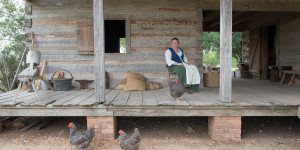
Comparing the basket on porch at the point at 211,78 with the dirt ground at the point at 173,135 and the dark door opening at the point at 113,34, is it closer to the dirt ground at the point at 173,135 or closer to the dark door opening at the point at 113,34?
the dirt ground at the point at 173,135

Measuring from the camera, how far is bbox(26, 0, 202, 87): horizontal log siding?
573cm

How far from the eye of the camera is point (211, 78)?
5.95m

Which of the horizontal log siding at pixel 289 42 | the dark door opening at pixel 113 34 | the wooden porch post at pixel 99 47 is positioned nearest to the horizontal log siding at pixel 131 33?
the wooden porch post at pixel 99 47

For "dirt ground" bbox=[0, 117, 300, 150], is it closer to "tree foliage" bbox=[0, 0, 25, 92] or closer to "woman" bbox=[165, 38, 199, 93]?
"woman" bbox=[165, 38, 199, 93]

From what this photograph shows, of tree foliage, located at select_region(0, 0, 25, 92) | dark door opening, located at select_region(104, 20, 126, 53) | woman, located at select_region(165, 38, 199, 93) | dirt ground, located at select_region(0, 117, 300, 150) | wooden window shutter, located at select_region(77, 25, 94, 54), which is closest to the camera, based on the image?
dirt ground, located at select_region(0, 117, 300, 150)

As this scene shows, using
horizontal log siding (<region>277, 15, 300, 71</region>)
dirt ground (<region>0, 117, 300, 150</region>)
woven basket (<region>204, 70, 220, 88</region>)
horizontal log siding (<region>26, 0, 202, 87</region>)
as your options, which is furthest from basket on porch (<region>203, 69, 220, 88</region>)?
horizontal log siding (<region>277, 15, 300, 71</region>)

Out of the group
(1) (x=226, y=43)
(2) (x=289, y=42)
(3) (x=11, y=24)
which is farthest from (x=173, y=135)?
(3) (x=11, y=24)

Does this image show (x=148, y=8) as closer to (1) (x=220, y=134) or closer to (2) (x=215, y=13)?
(2) (x=215, y=13)

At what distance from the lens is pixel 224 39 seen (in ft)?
11.9

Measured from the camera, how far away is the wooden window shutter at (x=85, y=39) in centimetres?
569

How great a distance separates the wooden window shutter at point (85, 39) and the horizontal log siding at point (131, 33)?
0.17 meters

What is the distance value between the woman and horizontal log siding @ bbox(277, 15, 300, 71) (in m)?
4.09

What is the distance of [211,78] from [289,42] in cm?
338

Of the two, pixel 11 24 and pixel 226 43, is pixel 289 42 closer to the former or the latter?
pixel 226 43
